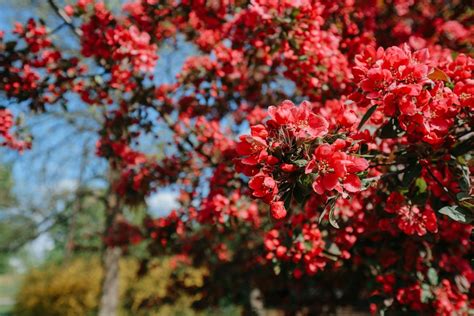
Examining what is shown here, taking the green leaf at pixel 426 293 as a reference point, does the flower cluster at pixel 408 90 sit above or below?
above

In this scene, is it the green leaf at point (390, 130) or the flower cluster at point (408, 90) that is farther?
the green leaf at point (390, 130)

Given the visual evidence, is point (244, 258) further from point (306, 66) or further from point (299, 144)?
point (299, 144)

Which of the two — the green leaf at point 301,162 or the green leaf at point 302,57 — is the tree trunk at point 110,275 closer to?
the green leaf at point 302,57

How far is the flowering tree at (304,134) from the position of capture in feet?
5.69

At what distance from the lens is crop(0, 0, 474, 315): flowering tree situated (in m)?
1.73

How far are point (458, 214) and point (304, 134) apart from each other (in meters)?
0.90

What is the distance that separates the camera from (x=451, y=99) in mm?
1860

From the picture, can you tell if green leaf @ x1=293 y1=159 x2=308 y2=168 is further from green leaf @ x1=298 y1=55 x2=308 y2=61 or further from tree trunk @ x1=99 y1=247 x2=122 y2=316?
tree trunk @ x1=99 y1=247 x2=122 y2=316

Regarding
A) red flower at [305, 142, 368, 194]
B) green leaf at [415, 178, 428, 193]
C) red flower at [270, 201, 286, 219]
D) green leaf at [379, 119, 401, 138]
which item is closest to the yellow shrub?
green leaf at [415, 178, 428, 193]

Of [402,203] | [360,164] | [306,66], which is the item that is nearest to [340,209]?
[402,203]

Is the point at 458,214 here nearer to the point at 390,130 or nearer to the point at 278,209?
the point at 390,130

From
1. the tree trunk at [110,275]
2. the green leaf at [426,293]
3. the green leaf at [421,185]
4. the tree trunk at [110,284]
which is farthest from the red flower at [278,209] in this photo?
the tree trunk at [110,284]

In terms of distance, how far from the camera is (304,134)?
5.17 ft

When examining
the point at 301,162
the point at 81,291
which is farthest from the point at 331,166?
the point at 81,291
